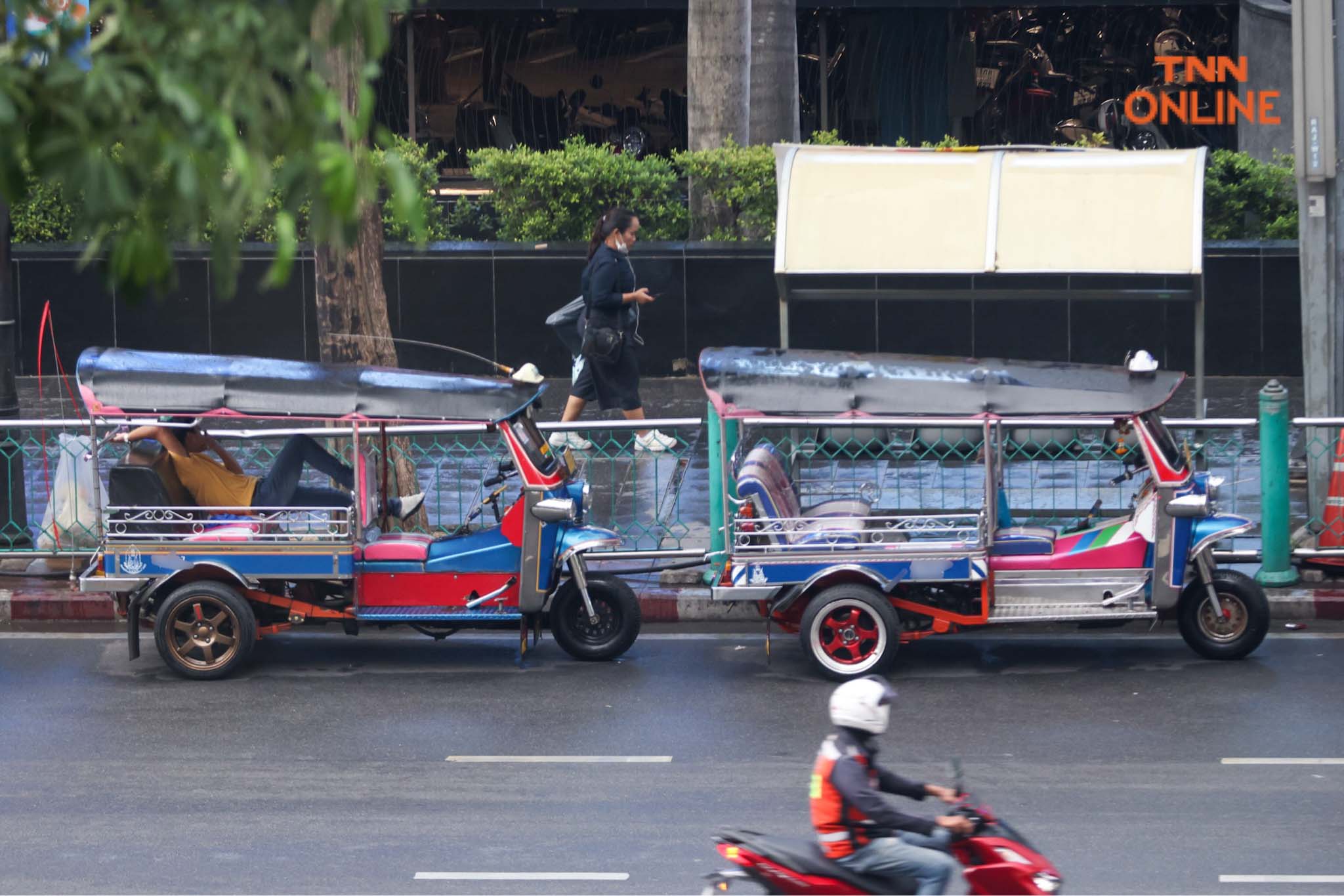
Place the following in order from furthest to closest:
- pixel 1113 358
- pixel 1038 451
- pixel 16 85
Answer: pixel 1113 358 → pixel 1038 451 → pixel 16 85

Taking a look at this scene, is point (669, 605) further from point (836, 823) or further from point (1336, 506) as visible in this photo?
point (836, 823)

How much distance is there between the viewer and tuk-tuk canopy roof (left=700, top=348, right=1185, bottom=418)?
921 cm

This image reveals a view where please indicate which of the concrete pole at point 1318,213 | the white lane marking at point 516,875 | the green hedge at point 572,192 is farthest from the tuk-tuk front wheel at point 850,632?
the green hedge at point 572,192

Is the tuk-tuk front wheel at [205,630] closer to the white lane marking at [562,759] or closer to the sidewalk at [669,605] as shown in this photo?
the sidewalk at [669,605]

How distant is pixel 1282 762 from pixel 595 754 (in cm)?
297

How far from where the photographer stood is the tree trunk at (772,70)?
19969 mm

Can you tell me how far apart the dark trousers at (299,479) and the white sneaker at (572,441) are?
Result: 1544 millimetres

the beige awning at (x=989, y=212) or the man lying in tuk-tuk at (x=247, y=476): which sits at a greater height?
the beige awning at (x=989, y=212)

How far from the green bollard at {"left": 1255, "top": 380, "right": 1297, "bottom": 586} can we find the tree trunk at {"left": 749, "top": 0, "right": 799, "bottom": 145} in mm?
10217

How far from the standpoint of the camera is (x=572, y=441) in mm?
11789

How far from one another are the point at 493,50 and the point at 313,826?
19.9m

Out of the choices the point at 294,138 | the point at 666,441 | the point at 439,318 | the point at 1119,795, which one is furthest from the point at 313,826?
the point at 439,318

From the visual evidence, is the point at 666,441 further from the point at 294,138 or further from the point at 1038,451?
the point at 294,138

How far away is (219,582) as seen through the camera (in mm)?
9469
